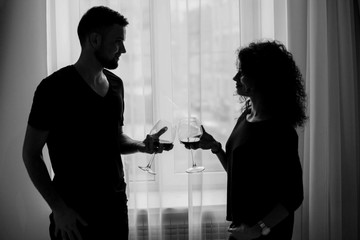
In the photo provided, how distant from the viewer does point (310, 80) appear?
253cm

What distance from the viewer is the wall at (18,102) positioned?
2.39m

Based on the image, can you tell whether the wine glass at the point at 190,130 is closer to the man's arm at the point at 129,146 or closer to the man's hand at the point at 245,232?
the man's arm at the point at 129,146

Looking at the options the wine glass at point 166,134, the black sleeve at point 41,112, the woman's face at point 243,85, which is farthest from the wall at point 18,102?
the woman's face at point 243,85

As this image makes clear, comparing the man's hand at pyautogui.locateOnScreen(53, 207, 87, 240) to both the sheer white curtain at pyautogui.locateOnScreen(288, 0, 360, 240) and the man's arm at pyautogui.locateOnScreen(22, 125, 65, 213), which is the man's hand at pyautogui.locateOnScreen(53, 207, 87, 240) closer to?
the man's arm at pyautogui.locateOnScreen(22, 125, 65, 213)

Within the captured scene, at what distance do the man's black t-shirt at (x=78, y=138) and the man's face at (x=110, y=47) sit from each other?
0.13 metres

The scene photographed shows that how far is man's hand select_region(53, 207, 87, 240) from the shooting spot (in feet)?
5.37

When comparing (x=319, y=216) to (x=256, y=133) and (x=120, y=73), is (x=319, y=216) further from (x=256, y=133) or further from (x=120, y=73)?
(x=120, y=73)

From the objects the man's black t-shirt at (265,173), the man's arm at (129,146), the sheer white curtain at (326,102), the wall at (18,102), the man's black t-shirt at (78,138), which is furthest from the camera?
the sheer white curtain at (326,102)

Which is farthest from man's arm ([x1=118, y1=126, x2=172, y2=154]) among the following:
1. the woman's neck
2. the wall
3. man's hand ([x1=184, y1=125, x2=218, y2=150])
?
the wall

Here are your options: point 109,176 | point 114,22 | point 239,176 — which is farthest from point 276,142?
point 114,22

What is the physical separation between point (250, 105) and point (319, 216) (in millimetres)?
1057

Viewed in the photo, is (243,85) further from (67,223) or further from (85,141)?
(67,223)

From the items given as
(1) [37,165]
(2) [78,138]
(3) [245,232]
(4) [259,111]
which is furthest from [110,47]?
(3) [245,232]

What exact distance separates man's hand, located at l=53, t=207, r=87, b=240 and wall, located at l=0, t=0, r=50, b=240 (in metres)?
0.85
